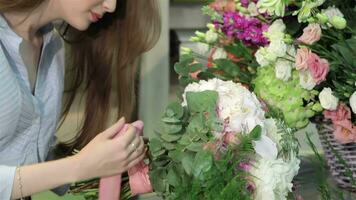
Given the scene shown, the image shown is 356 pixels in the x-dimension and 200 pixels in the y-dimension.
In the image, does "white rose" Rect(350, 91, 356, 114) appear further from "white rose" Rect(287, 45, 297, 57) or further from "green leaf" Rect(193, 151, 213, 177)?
"green leaf" Rect(193, 151, 213, 177)

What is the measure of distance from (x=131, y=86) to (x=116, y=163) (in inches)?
17.2

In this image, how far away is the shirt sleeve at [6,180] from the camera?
0.82 metres

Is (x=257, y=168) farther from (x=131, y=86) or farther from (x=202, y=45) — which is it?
(x=131, y=86)

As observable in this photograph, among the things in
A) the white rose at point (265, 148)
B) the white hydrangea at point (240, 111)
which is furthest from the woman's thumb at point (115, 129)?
the white rose at point (265, 148)

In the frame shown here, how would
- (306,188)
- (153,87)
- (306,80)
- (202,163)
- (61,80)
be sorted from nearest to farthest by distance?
(202,163) → (306,80) → (306,188) → (61,80) → (153,87)

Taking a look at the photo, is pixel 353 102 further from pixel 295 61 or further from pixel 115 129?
pixel 115 129

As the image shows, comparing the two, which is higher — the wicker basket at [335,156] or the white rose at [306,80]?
the white rose at [306,80]

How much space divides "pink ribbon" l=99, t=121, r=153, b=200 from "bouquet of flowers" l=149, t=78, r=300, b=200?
0.14ft

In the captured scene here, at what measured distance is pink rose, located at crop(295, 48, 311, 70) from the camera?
842mm

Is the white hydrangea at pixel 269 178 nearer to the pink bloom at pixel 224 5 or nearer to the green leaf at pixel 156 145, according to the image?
the green leaf at pixel 156 145

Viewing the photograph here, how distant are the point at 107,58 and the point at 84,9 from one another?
26 cm

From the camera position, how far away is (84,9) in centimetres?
96

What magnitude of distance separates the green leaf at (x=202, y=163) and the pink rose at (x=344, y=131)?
319 millimetres

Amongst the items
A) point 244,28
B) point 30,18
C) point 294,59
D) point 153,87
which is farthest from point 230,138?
point 153,87
